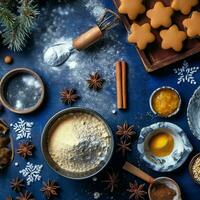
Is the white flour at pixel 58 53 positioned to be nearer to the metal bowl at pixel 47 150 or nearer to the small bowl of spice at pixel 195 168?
the metal bowl at pixel 47 150

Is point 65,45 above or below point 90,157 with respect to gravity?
above

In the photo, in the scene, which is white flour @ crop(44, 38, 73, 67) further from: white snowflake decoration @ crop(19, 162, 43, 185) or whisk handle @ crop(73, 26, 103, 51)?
white snowflake decoration @ crop(19, 162, 43, 185)

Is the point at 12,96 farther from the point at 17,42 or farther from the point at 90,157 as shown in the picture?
the point at 90,157

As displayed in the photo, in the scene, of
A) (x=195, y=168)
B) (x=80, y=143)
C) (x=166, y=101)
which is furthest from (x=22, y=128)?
(x=195, y=168)

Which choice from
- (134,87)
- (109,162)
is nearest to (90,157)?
(109,162)

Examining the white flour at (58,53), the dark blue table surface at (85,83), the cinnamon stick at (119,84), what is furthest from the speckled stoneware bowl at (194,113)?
the white flour at (58,53)
